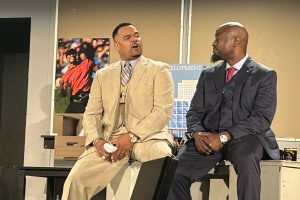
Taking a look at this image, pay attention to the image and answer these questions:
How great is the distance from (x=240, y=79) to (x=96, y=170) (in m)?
1.12

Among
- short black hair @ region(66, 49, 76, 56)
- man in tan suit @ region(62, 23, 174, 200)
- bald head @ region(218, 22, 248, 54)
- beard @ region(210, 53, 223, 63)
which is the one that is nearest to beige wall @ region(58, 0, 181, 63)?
short black hair @ region(66, 49, 76, 56)

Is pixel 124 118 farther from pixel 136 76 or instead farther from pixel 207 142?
pixel 207 142

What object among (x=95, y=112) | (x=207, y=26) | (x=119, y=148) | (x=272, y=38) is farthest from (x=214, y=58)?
(x=119, y=148)

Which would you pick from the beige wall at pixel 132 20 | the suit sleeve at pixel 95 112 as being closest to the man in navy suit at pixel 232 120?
the suit sleeve at pixel 95 112

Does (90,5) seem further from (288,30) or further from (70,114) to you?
(288,30)

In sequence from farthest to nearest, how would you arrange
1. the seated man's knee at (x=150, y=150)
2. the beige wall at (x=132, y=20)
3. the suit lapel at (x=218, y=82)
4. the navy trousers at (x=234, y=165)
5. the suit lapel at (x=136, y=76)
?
the beige wall at (x=132, y=20)
the suit lapel at (x=136, y=76)
the suit lapel at (x=218, y=82)
the seated man's knee at (x=150, y=150)
the navy trousers at (x=234, y=165)

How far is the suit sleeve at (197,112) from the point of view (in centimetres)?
372

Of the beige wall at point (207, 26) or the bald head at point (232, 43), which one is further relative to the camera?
the beige wall at point (207, 26)

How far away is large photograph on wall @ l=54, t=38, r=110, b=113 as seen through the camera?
17.7 feet

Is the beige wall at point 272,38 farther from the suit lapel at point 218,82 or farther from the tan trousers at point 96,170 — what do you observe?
the tan trousers at point 96,170

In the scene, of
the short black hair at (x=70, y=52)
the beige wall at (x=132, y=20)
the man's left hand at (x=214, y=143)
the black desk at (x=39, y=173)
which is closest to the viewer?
the man's left hand at (x=214, y=143)

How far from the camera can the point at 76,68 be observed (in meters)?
5.47

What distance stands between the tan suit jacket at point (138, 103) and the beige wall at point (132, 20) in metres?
1.38

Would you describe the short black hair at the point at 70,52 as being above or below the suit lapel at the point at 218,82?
above
